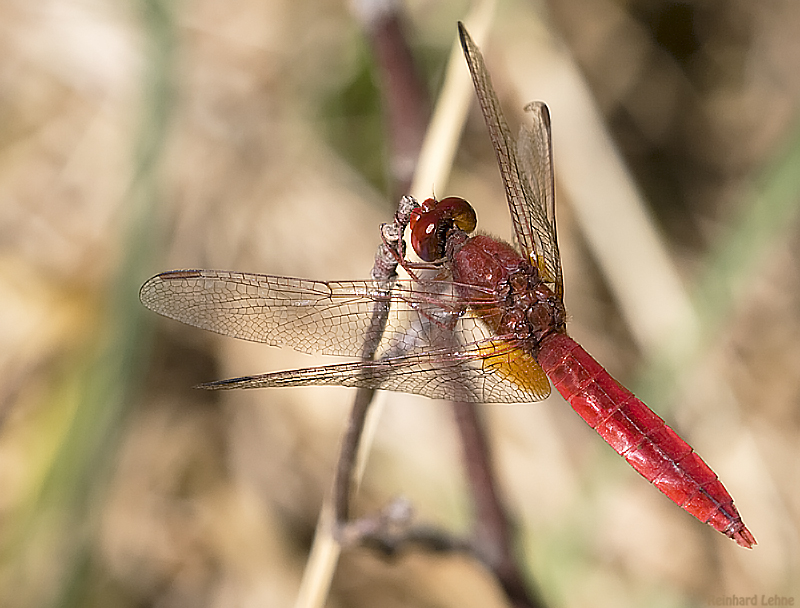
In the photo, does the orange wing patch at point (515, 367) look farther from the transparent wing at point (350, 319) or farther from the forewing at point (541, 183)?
the forewing at point (541, 183)

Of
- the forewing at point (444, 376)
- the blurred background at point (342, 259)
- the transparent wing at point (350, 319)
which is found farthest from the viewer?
the blurred background at point (342, 259)

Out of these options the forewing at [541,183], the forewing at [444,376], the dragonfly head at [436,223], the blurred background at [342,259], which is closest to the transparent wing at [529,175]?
the forewing at [541,183]

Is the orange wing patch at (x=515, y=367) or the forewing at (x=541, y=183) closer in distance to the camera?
the orange wing patch at (x=515, y=367)

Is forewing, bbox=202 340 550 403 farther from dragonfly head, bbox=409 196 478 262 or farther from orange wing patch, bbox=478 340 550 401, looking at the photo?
dragonfly head, bbox=409 196 478 262

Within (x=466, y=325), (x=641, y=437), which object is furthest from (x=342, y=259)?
(x=641, y=437)

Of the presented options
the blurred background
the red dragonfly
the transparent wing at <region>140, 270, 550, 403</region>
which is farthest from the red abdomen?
the blurred background

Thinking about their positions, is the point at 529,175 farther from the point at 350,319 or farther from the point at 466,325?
the point at 350,319
